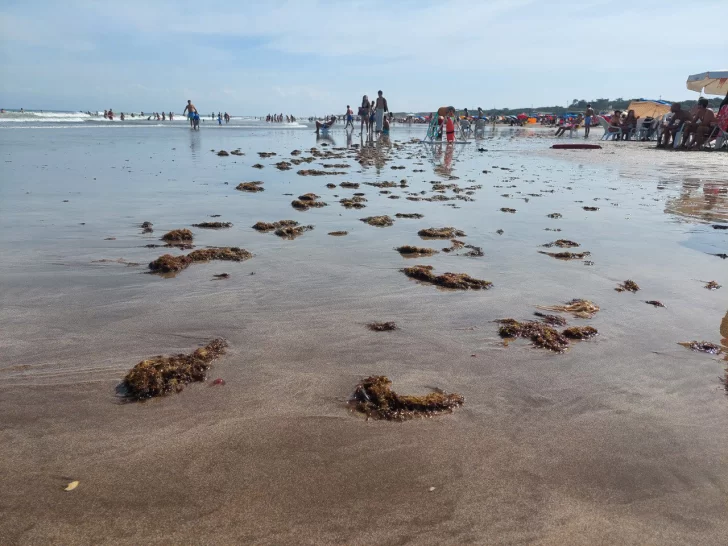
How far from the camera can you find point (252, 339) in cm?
374

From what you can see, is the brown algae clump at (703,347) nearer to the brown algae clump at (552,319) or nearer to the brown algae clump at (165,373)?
the brown algae clump at (552,319)

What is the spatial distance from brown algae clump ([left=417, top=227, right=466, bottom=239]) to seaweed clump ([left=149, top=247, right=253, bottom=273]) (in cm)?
251

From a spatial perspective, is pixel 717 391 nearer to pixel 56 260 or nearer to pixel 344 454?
pixel 344 454

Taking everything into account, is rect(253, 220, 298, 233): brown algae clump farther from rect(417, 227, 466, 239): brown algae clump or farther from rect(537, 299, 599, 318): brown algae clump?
rect(537, 299, 599, 318): brown algae clump

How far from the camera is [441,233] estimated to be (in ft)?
23.0

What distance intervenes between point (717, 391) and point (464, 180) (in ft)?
33.2

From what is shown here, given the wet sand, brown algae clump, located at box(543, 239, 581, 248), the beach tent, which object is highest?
the beach tent

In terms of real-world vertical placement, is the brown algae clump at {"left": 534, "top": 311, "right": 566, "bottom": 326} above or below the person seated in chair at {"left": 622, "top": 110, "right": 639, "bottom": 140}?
below

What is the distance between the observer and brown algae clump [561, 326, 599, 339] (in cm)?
386

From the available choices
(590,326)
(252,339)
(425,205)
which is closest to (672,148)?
(425,205)

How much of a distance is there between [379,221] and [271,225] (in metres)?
1.66

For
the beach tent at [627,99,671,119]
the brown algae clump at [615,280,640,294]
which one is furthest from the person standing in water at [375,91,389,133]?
the brown algae clump at [615,280,640,294]

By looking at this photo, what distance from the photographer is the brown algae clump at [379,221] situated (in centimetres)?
761

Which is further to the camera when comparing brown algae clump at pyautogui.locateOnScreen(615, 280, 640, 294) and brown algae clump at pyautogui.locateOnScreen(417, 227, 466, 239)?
brown algae clump at pyautogui.locateOnScreen(417, 227, 466, 239)
